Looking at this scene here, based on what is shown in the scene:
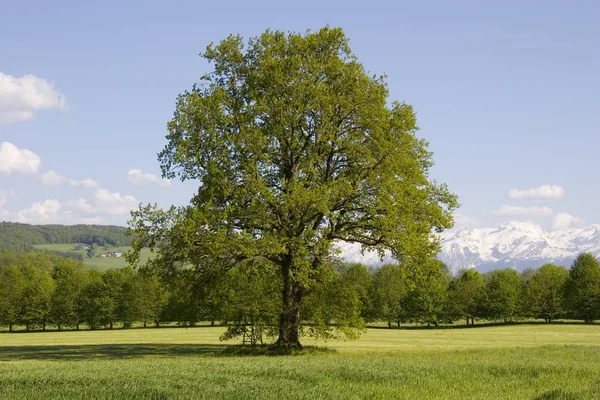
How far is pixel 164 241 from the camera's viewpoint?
3475 cm

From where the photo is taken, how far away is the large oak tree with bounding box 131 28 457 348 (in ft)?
112

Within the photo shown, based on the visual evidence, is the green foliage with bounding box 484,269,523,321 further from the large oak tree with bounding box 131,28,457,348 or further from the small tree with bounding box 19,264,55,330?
the small tree with bounding box 19,264,55,330

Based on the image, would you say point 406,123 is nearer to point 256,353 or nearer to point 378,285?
point 256,353

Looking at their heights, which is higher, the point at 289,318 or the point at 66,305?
the point at 289,318

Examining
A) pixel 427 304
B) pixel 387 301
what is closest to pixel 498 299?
pixel 427 304

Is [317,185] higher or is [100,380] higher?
[317,185]

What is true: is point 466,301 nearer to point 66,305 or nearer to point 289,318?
point 66,305

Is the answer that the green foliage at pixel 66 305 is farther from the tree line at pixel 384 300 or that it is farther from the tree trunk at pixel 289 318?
the tree trunk at pixel 289 318

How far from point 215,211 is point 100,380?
16745 millimetres

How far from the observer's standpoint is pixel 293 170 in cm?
3741

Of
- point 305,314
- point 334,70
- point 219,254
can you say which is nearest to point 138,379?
Answer: point 219,254

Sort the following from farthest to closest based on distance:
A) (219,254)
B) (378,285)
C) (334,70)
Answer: (378,285)
(334,70)
(219,254)

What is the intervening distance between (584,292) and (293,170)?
88306 millimetres

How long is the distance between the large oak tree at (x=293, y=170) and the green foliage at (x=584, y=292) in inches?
3143
